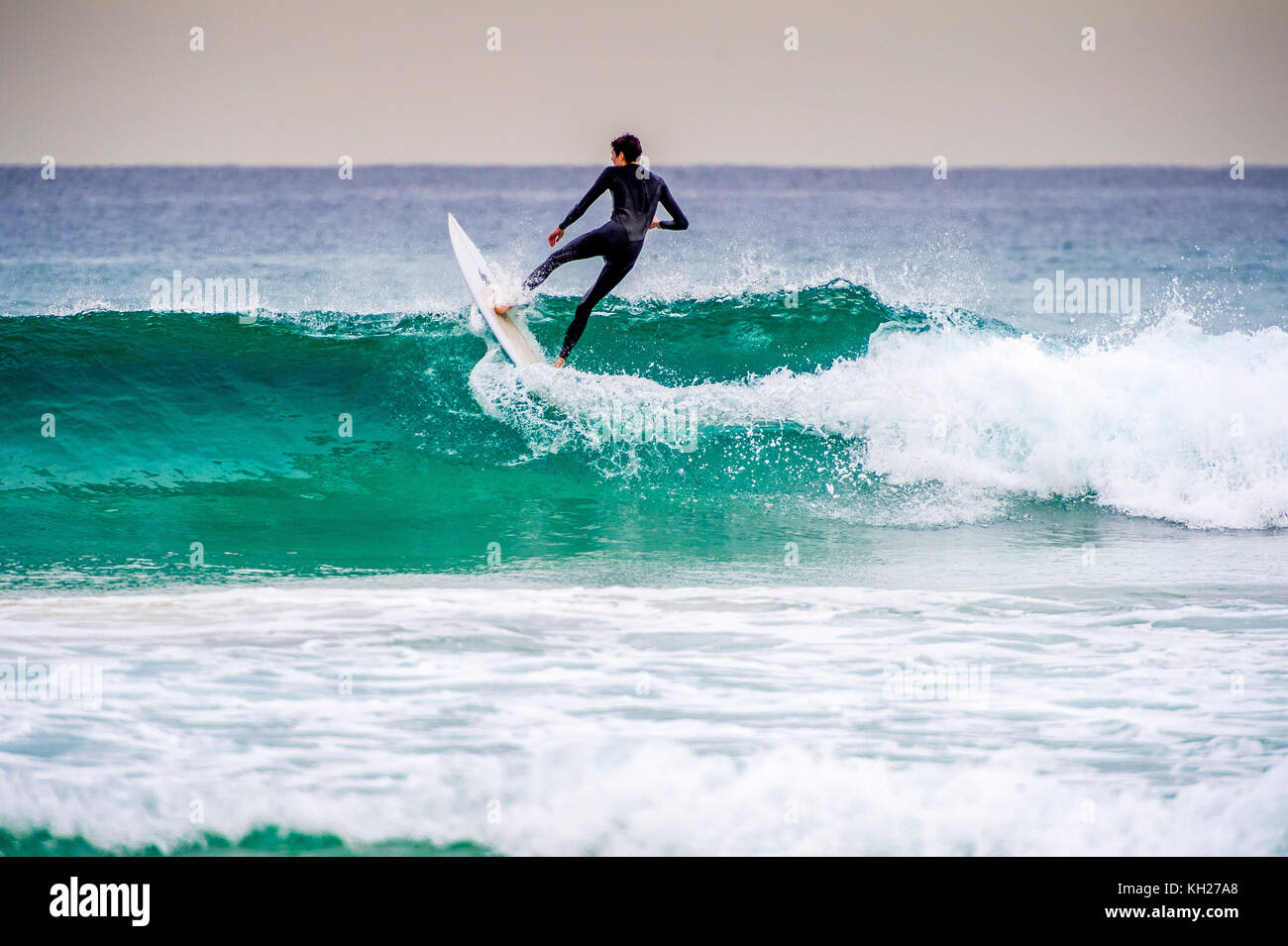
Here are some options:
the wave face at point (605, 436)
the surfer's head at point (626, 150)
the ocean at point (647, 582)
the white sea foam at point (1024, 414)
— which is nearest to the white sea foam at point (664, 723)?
the ocean at point (647, 582)

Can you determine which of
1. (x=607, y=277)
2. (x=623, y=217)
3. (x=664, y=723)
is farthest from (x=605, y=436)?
(x=664, y=723)

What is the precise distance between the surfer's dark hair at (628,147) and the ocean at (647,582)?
119 centimetres

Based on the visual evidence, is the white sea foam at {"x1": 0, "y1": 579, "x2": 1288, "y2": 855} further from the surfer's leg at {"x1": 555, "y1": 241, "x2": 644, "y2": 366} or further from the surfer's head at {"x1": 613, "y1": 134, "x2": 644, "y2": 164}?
the surfer's head at {"x1": 613, "y1": 134, "x2": 644, "y2": 164}

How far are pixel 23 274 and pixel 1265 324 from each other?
14271mm

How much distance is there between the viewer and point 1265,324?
431 inches

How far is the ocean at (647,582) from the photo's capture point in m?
2.32

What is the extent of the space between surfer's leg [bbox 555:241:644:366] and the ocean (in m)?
0.43

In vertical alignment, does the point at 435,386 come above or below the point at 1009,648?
above

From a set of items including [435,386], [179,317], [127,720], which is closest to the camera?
[127,720]

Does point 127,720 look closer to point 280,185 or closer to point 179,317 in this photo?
point 179,317

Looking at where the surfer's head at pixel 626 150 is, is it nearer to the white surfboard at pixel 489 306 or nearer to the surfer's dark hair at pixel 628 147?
the surfer's dark hair at pixel 628 147

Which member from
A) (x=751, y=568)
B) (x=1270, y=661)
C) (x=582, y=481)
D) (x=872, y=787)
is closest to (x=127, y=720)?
(x=872, y=787)

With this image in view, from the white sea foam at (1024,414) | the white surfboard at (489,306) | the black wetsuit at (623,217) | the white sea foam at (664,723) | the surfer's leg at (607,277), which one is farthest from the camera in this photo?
the white surfboard at (489,306)
